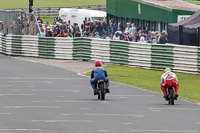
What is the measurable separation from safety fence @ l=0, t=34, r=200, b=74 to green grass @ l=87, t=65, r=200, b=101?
0.64m

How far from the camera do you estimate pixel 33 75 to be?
31547 mm

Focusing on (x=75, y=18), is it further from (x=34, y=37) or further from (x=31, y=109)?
(x=31, y=109)

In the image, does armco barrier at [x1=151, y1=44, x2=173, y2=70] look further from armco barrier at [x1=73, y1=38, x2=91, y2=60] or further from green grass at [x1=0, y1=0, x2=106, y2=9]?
green grass at [x1=0, y1=0, x2=106, y2=9]

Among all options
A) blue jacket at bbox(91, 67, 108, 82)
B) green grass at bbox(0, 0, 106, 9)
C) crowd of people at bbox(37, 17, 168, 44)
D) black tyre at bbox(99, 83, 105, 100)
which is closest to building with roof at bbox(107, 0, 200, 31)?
crowd of people at bbox(37, 17, 168, 44)

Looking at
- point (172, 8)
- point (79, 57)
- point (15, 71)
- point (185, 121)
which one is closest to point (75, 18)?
point (172, 8)

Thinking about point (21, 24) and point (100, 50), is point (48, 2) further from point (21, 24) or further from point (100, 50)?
point (100, 50)

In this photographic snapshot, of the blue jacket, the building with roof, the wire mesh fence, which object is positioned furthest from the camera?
the building with roof

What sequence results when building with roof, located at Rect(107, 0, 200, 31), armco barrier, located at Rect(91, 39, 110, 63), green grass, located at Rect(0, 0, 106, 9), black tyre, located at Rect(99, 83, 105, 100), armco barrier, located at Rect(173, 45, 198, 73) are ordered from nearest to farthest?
1. black tyre, located at Rect(99, 83, 105, 100)
2. armco barrier, located at Rect(173, 45, 198, 73)
3. armco barrier, located at Rect(91, 39, 110, 63)
4. building with roof, located at Rect(107, 0, 200, 31)
5. green grass, located at Rect(0, 0, 106, 9)

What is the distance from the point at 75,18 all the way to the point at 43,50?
767 inches

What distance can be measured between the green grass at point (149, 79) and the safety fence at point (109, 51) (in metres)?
0.64

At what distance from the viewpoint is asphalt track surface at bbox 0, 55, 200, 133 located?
16.2 m

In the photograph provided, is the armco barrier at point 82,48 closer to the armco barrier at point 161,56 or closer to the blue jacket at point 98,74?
the armco barrier at point 161,56

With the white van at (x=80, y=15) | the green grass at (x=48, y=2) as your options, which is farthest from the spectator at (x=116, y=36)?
the green grass at (x=48, y=2)

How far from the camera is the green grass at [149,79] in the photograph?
25.5 m
